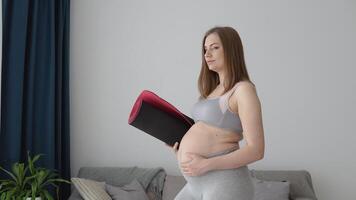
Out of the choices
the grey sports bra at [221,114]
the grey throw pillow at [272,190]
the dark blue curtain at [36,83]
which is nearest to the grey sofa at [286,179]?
the grey throw pillow at [272,190]

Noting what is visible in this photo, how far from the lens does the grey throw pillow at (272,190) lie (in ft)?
8.89

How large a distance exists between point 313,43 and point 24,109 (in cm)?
237

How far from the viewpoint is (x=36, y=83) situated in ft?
9.88

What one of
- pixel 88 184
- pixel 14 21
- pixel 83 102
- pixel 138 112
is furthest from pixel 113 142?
pixel 138 112

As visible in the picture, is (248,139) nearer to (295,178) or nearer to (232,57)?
(232,57)

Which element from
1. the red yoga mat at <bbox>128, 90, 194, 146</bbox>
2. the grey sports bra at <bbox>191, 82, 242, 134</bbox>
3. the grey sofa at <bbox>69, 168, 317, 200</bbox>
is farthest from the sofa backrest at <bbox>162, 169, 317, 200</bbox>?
the grey sports bra at <bbox>191, 82, 242, 134</bbox>

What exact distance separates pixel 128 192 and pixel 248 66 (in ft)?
4.73

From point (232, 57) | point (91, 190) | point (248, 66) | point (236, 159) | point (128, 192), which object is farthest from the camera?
point (248, 66)

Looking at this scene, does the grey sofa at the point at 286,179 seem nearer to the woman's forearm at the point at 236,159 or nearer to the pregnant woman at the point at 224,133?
the pregnant woman at the point at 224,133

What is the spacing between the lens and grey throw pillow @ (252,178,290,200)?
8.89 feet

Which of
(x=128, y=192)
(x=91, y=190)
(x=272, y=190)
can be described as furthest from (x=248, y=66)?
(x=91, y=190)

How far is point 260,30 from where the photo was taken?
3.34 m

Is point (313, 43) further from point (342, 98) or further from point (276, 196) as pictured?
point (276, 196)

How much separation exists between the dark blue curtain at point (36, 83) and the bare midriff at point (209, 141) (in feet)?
6.18
